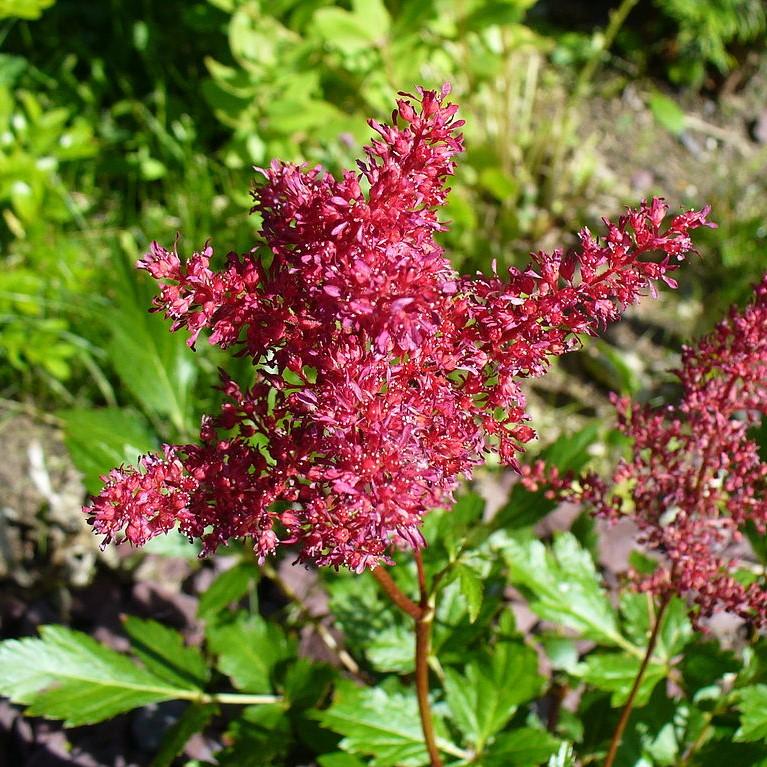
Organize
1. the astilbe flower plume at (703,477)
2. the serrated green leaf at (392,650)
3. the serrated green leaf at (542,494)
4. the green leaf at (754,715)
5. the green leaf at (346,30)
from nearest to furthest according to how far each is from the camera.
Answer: the astilbe flower plume at (703,477)
the green leaf at (754,715)
the serrated green leaf at (542,494)
the serrated green leaf at (392,650)
the green leaf at (346,30)

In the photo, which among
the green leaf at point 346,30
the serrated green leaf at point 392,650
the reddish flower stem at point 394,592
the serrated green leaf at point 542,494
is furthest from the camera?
the green leaf at point 346,30

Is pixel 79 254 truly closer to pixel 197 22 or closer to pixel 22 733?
pixel 197 22

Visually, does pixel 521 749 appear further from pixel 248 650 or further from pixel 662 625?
pixel 248 650

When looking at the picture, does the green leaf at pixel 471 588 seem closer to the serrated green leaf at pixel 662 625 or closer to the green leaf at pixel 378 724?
the green leaf at pixel 378 724

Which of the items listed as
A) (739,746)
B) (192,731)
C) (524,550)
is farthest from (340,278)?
(739,746)

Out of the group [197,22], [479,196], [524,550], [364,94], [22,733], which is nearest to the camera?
[524,550]

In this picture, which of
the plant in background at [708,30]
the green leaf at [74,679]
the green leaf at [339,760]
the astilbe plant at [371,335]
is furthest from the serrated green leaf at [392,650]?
the plant in background at [708,30]

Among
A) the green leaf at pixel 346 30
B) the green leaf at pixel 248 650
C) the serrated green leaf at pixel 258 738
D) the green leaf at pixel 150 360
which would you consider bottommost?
the serrated green leaf at pixel 258 738

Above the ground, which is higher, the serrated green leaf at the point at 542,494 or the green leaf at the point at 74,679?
the serrated green leaf at the point at 542,494
